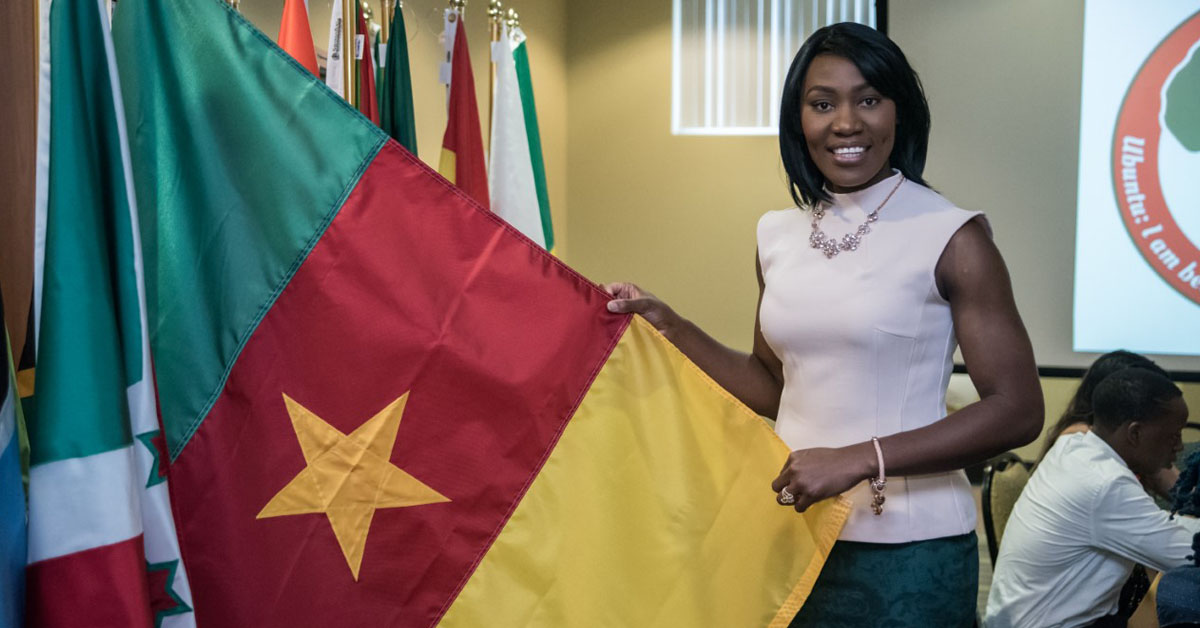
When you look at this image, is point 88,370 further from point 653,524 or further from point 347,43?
point 347,43

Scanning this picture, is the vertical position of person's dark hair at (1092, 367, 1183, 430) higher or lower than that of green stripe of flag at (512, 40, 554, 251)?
lower

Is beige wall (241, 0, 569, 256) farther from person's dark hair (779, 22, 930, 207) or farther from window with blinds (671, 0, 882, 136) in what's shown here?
person's dark hair (779, 22, 930, 207)

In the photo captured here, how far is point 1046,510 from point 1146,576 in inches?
12.6

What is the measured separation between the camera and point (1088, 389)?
2783 mm

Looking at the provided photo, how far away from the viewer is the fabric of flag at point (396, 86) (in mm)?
3158

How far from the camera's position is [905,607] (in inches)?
55.4

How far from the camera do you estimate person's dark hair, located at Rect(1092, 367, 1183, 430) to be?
2.57 metres

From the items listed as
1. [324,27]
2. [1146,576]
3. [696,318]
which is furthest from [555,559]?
[696,318]

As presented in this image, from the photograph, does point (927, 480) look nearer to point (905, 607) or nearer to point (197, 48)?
point (905, 607)

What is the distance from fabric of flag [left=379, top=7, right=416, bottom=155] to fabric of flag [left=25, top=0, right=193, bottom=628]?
204 centimetres

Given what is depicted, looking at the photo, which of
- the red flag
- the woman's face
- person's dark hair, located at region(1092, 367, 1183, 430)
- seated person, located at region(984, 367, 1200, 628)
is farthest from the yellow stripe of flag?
the red flag

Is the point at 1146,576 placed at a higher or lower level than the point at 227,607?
lower

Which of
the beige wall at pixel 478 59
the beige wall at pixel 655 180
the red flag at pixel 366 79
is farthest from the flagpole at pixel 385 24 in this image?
the beige wall at pixel 655 180

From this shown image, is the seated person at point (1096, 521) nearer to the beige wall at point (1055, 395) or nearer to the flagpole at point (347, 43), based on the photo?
the beige wall at point (1055, 395)
